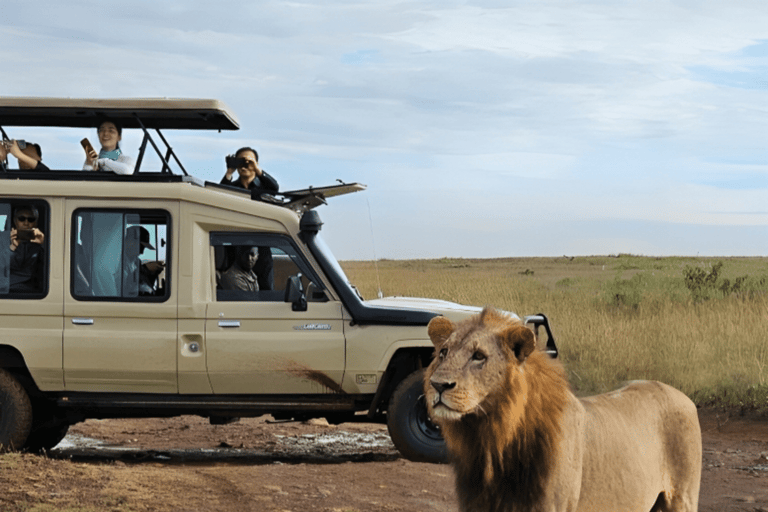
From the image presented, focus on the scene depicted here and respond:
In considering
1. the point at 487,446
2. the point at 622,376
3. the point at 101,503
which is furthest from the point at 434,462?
the point at 622,376

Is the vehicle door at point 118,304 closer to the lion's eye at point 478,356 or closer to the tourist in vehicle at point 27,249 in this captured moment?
the tourist in vehicle at point 27,249

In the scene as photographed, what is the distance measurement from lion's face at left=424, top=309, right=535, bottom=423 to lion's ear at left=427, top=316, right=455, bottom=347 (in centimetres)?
10

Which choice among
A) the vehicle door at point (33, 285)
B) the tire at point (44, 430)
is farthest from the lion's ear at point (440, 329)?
the tire at point (44, 430)

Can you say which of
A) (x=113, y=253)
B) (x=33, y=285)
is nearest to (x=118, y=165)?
(x=113, y=253)

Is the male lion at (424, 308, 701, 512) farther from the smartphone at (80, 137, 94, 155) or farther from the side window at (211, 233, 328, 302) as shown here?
the smartphone at (80, 137, 94, 155)

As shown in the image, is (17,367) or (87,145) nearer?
(17,367)

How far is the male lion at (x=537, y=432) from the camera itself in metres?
3.91

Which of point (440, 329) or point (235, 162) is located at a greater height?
point (235, 162)

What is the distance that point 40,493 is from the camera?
22.4 ft

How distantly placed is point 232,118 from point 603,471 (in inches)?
237

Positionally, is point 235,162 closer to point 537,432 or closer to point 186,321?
point 186,321

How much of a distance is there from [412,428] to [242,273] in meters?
2.01

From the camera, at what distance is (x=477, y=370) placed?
3877 millimetres

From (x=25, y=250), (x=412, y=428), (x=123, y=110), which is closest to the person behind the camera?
(x=412, y=428)
